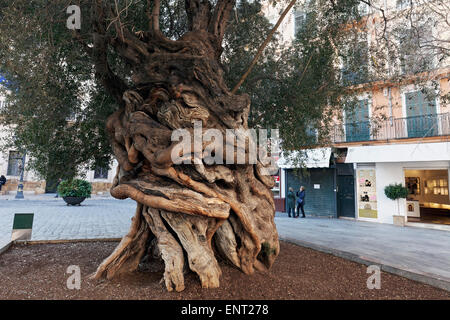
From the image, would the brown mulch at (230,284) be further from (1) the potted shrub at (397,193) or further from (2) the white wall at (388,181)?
(2) the white wall at (388,181)

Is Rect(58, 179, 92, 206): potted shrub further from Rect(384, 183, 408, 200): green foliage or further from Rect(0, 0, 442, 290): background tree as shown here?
Rect(384, 183, 408, 200): green foliage

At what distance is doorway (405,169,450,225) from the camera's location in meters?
13.9

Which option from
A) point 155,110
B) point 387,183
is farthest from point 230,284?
point 387,183

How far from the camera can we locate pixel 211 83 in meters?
3.97

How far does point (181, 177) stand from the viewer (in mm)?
3436

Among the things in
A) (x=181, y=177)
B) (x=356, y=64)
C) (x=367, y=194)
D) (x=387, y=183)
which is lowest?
(x=367, y=194)

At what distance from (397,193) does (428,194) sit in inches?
181

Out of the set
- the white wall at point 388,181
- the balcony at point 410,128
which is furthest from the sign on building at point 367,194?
the balcony at point 410,128

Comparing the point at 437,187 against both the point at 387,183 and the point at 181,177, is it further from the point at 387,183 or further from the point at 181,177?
the point at 181,177

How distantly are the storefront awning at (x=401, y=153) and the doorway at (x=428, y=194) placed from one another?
4.00 meters

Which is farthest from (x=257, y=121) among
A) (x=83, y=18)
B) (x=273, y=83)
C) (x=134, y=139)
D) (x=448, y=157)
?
(x=448, y=157)

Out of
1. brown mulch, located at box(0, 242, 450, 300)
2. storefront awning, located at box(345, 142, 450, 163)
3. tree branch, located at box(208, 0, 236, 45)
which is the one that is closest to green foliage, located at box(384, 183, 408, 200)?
storefront awning, located at box(345, 142, 450, 163)

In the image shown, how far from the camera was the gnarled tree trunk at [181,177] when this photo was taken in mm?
3377

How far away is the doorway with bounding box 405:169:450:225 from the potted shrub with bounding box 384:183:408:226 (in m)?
1.95
